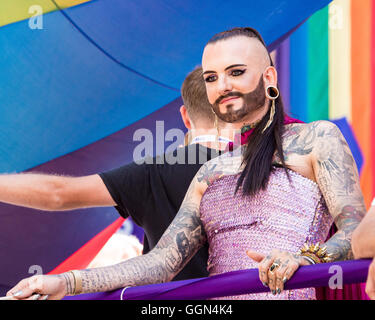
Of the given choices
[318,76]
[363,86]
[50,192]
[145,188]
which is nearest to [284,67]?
[318,76]

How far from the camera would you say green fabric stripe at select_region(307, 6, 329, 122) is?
148 inches

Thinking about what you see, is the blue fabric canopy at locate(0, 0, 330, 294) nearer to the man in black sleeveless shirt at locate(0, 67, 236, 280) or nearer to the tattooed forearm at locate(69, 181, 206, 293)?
the man in black sleeveless shirt at locate(0, 67, 236, 280)

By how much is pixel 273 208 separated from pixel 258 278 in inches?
17.0

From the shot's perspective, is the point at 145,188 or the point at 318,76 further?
the point at 318,76

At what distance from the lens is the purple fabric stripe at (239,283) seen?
1.36 meters

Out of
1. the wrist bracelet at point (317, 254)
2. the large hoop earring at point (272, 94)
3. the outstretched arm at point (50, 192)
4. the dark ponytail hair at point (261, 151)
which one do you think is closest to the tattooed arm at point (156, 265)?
the dark ponytail hair at point (261, 151)

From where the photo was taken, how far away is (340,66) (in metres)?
3.70

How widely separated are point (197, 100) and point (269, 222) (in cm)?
129

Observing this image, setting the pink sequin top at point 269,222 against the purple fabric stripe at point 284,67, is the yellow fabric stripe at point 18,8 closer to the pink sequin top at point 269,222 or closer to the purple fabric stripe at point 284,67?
the purple fabric stripe at point 284,67

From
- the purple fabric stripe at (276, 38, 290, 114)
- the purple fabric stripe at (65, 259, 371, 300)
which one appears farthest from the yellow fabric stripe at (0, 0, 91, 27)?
the purple fabric stripe at (65, 259, 371, 300)

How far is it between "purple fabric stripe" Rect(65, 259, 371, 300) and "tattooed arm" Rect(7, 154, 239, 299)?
16 centimetres

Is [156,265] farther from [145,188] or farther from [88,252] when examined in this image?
[88,252]

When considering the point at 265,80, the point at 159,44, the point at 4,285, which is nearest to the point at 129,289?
the point at 265,80
